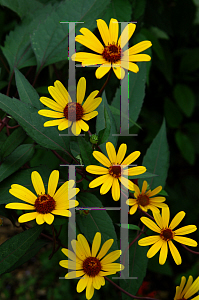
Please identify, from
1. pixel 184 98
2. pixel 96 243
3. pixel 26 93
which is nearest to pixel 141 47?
pixel 26 93

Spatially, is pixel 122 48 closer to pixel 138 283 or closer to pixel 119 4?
pixel 119 4

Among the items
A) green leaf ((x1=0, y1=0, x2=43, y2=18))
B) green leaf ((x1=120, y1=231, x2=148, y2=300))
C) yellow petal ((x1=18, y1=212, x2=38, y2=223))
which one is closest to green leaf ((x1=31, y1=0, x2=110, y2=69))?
green leaf ((x1=0, y1=0, x2=43, y2=18))

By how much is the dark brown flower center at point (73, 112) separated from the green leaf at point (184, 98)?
73cm

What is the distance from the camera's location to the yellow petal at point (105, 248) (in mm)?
532

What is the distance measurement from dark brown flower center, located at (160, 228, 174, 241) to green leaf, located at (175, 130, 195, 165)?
722 mm

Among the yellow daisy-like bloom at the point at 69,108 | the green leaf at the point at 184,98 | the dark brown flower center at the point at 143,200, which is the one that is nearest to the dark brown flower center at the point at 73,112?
the yellow daisy-like bloom at the point at 69,108

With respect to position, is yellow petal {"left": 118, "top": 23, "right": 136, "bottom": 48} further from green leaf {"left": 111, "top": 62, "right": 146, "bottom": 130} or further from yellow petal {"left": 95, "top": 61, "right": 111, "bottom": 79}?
green leaf {"left": 111, "top": 62, "right": 146, "bottom": 130}

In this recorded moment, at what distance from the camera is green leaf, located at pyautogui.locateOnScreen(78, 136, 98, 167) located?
0.51m

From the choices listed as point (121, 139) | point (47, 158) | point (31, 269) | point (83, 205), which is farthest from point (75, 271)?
point (31, 269)

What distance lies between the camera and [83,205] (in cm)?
59

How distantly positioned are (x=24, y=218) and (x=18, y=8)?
658 millimetres

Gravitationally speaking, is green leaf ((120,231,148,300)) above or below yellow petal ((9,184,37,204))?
below

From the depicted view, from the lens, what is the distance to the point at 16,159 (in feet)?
1.95

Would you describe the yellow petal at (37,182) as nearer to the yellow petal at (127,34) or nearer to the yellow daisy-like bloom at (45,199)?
the yellow daisy-like bloom at (45,199)
